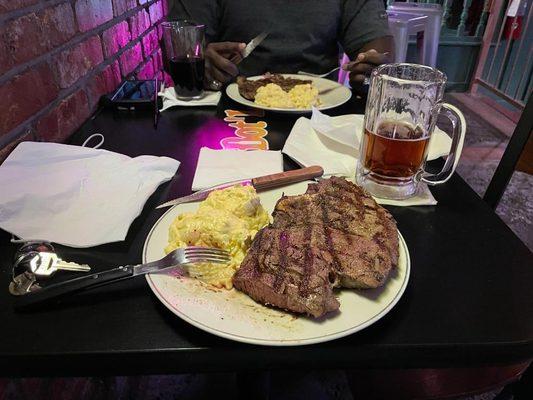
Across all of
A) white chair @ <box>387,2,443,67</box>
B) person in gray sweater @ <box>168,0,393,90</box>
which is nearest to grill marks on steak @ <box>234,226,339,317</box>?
person in gray sweater @ <box>168,0,393,90</box>

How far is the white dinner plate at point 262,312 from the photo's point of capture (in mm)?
583

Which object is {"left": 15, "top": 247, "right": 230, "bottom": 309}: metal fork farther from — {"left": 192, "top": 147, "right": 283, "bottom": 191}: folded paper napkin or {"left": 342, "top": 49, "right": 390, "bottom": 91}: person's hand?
{"left": 342, "top": 49, "right": 390, "bottom": 91}: person's hand

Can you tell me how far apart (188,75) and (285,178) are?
81cm

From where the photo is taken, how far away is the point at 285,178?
100cm

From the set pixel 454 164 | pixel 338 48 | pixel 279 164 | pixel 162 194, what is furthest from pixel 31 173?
pixel 338 48

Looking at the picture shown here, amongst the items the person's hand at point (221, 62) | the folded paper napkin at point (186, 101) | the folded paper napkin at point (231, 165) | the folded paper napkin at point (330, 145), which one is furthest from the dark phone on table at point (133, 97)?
the folded paper napkin at point (330, 145)

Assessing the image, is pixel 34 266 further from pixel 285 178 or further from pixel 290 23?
pixel 290 23

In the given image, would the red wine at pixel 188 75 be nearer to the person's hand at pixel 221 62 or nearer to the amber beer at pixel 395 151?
the person's hand at pixel 221 62

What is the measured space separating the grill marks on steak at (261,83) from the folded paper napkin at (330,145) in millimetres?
336

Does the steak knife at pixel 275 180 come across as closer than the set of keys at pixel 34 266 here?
No

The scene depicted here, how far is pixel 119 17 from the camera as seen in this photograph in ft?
5.87

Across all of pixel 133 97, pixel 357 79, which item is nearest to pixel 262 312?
pixel 133 97

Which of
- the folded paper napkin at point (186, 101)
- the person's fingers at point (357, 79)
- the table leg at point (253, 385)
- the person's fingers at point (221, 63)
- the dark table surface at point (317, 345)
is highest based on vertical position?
the person's fingers at point (221, 63)

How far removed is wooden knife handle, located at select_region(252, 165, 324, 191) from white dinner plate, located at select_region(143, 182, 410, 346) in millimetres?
352
